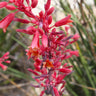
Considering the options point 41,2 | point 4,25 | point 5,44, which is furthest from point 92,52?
point 5,44

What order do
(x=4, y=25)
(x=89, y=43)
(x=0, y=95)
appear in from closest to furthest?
(x=4, y=25) → (x=89, y=43) → (x=0, y=95)

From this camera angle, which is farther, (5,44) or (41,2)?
(5,44)

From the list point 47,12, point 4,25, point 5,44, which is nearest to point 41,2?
point 47,12

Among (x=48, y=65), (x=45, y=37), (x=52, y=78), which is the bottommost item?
(x=52, y=78)

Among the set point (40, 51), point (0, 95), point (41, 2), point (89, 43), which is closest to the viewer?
point (40, 51)

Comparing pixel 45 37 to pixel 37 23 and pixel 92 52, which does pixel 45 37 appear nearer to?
pixel 37 23

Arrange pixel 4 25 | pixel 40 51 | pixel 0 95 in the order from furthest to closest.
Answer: pixel 0 95, pixel 40 51, pixel 4 25

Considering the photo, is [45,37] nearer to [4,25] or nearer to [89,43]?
[4,25]

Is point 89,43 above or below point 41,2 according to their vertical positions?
below

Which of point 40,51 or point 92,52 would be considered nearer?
point 40,51
